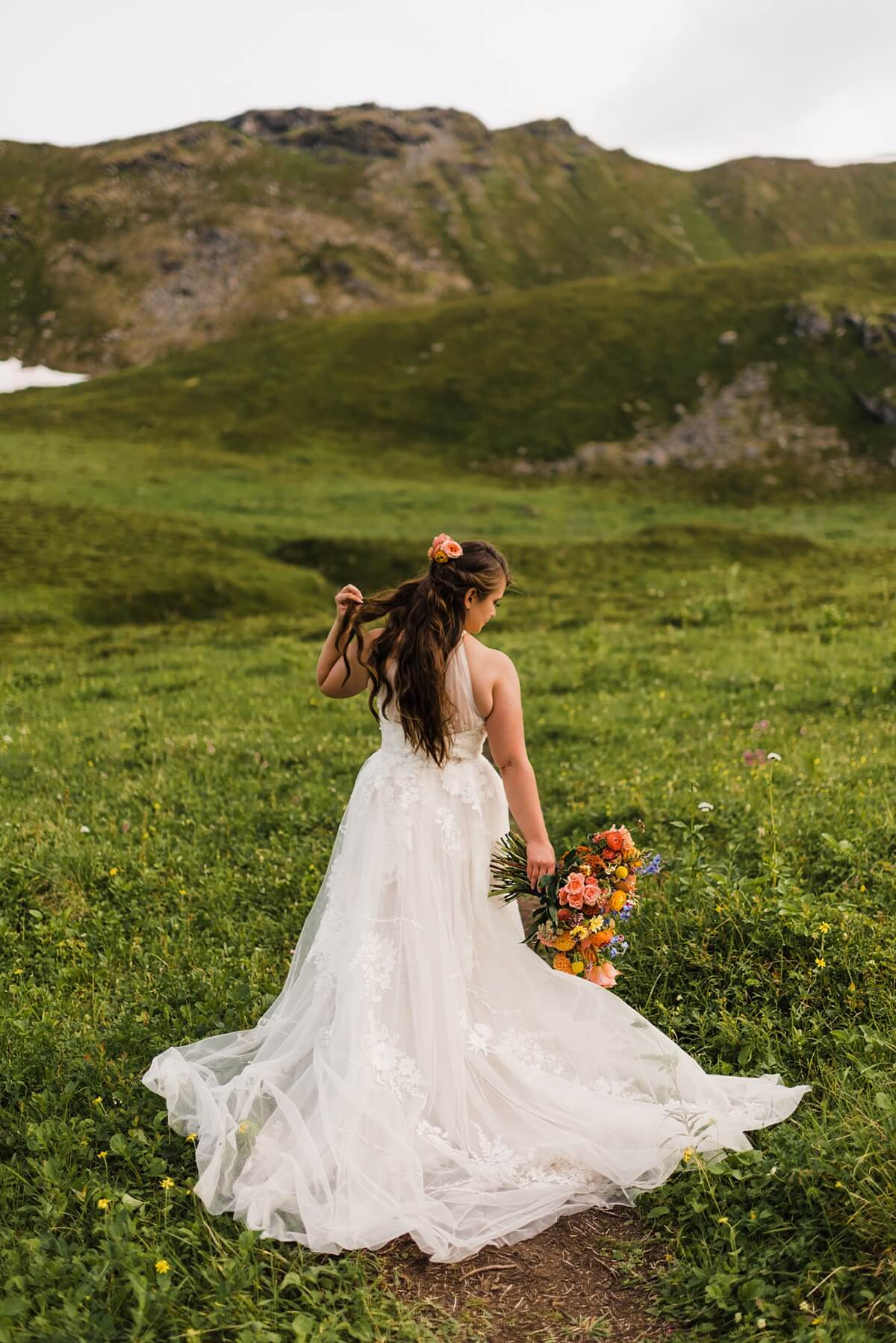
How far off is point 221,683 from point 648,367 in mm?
68555

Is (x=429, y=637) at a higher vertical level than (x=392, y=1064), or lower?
higher

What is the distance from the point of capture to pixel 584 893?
616 centimetres

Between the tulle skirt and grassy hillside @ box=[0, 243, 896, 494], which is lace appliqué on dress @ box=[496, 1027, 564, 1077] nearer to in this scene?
the tulle skirt

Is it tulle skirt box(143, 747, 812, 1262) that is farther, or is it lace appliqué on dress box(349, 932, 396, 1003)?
lace appliqué on dress box(349, 932, 396, 1003)

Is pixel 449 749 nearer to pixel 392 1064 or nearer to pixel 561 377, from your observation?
pixel 392 1064

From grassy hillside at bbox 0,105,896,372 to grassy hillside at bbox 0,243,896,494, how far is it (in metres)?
52.3

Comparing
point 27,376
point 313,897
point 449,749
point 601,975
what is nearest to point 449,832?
point 449,749

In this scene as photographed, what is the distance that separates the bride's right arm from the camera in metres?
6.38

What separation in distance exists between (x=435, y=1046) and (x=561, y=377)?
260ft

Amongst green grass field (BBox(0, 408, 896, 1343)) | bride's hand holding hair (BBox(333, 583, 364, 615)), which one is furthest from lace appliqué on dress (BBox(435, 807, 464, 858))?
green grass field (BBox(0, 408, 896, 1343))

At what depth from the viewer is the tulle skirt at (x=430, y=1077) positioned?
552 centimetres

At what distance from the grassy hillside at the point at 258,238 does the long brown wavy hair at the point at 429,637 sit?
14255 centimetres

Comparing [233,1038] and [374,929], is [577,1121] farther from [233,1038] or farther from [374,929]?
[233,1038]

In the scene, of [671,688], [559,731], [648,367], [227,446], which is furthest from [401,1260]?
[648,367]
